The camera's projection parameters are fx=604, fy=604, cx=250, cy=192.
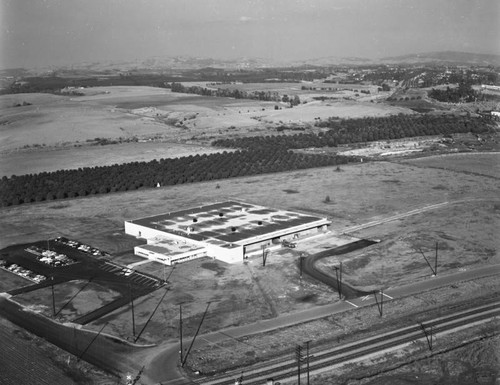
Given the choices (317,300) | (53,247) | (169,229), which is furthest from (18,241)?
(317,300)

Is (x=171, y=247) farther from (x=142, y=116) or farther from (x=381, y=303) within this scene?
(x=142, y=116)

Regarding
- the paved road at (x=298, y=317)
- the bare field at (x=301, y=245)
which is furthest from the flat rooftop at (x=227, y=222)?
the paved road at (x=298, y=317)

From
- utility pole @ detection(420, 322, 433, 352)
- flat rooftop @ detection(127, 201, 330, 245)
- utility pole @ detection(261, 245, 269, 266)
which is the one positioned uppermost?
flat rooftop @ detection(127, 201, 330, 245)

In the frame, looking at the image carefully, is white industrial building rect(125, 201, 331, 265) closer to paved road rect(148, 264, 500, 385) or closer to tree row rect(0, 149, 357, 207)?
paved road rect(148, 264, 500, 385)

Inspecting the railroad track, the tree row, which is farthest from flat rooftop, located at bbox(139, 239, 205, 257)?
the tree row

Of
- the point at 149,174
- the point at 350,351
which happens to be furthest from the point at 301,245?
the point at 149,174

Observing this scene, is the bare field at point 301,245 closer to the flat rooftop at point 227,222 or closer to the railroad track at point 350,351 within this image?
the flat rooftop at point 227,222

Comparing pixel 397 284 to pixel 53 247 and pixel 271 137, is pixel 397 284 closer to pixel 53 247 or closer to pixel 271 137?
pixel 53 247
